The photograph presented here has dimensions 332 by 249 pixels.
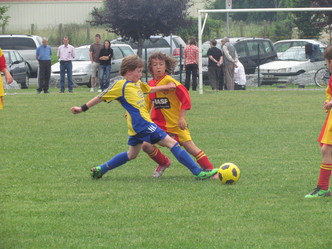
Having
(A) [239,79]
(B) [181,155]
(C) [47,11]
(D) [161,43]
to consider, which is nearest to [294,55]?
(A) [239,79]

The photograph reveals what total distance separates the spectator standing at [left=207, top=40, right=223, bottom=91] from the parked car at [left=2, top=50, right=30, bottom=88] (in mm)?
6947

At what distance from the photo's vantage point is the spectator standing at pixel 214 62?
24875 mm

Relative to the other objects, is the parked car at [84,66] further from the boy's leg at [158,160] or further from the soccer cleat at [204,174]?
the soccer cleat at [204,174]

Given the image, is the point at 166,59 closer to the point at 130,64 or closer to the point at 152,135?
the point at 130,64

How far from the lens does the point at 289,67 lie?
87.7 feet

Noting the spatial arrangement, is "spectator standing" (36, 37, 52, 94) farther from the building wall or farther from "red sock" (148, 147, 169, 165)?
the building wall

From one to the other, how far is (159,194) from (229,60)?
1750cm

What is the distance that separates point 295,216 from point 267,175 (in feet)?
7.41

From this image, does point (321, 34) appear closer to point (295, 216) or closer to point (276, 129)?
point (276, 129)

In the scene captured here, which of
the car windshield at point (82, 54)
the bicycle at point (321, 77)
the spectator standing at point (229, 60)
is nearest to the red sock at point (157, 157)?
the spectator standing at point (229, 60)

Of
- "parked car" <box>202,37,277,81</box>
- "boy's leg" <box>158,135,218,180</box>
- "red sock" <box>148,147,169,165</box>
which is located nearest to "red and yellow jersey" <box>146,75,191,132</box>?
"red sock" <box>148,147,169,165</box>

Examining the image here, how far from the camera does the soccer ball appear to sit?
26.3 ft

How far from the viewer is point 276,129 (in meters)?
13.7

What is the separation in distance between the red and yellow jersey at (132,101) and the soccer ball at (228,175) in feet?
2.95
